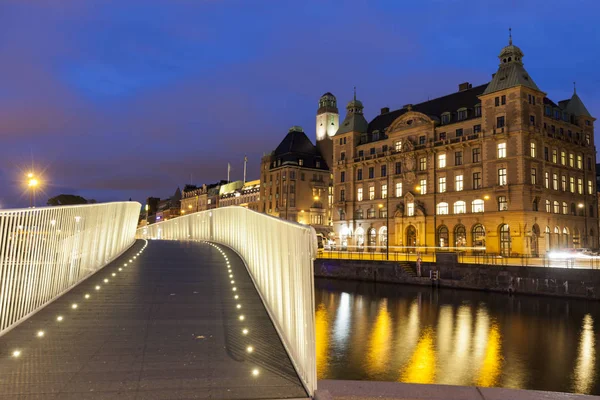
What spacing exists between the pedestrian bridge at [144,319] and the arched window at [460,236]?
5321 cm

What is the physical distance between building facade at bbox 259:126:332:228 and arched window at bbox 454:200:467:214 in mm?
41026

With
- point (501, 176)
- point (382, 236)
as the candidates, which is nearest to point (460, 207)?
point (501, 176)

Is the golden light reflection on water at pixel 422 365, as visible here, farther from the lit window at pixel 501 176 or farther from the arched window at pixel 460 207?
the arched window at pixel 460 207

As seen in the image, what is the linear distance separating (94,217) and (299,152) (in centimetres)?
9399

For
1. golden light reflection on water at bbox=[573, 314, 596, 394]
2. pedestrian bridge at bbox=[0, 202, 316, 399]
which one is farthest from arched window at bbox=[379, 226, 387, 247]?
pedestrian bridge at bbox=[0, 202, 316, 399]

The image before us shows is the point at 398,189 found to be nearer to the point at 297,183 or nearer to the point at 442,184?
the point at 442,184

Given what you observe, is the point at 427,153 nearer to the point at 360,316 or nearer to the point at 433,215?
the point at 433,215

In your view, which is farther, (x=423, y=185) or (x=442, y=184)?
(x=423, y=185)

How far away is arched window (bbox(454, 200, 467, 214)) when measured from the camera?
62844 mm

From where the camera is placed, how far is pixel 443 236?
65.2m

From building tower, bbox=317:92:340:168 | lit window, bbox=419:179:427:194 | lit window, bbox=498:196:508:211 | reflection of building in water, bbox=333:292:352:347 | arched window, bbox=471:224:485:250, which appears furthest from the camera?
building tower, bbox=317:92:340:168

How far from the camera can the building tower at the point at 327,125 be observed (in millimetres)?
112125

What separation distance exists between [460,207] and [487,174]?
18.1 feet

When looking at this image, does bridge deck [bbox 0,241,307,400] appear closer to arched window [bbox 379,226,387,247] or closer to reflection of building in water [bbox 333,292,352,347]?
reflection of building in water [bbox 333,292,352,347]
